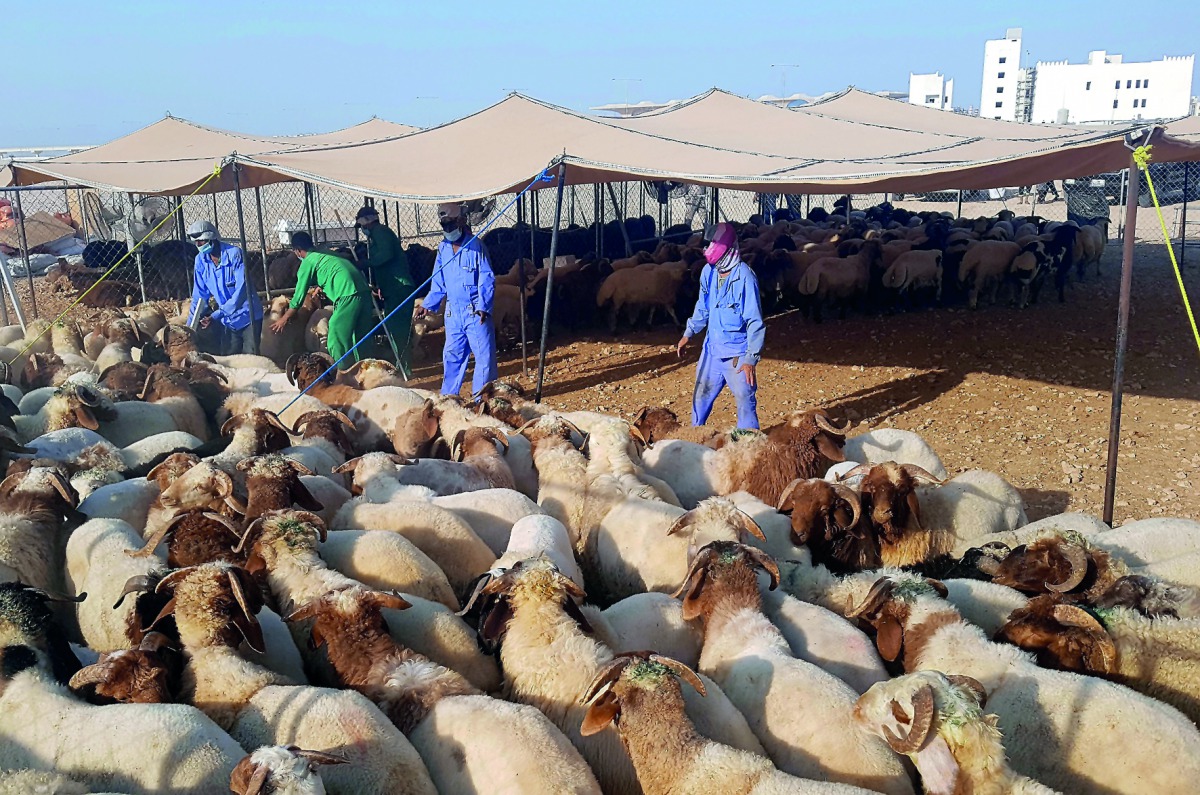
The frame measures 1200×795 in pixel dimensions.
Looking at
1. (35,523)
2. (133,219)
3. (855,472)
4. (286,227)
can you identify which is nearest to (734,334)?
(855,472)

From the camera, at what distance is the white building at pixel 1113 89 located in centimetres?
6675

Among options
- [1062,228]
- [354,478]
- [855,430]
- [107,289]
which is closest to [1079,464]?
[855,430]

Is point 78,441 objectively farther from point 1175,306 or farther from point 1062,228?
point 1062,228

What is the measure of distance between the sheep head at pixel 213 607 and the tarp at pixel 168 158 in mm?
6784

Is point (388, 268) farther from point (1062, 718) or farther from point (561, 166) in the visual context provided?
point (1062, 718)

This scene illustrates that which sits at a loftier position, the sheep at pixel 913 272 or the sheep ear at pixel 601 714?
the sheep at pixel 913 272

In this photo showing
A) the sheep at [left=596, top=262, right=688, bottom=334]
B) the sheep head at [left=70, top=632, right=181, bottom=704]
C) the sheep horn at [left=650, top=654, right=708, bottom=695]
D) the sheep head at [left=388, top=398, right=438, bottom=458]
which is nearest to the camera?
the sheep horn at [left=650, top=654, right=708, bottom=695]

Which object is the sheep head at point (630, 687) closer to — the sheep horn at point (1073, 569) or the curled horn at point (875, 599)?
the curled horn at point (875, 599)

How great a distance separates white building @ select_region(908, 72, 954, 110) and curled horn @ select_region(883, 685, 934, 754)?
3833 inches

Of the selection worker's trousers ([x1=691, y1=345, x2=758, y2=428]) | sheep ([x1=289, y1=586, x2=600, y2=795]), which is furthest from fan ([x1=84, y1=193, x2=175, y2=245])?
sheep ([x1=289, y1=586, x2=600, y2=795])

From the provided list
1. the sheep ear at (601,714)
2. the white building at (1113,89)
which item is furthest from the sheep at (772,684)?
the white building at (1113,89)

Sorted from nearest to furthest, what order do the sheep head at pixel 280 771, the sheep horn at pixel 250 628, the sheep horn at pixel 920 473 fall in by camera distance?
the sheep head at pixel 280 771, the sheep horn at pixel 250 628, the sheep horn at pixel 920 473

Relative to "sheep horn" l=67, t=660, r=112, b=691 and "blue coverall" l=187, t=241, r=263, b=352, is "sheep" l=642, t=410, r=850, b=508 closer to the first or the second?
"sheep horn" l=67, t=660, r=112, b=691

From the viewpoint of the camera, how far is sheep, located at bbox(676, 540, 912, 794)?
324 cm
